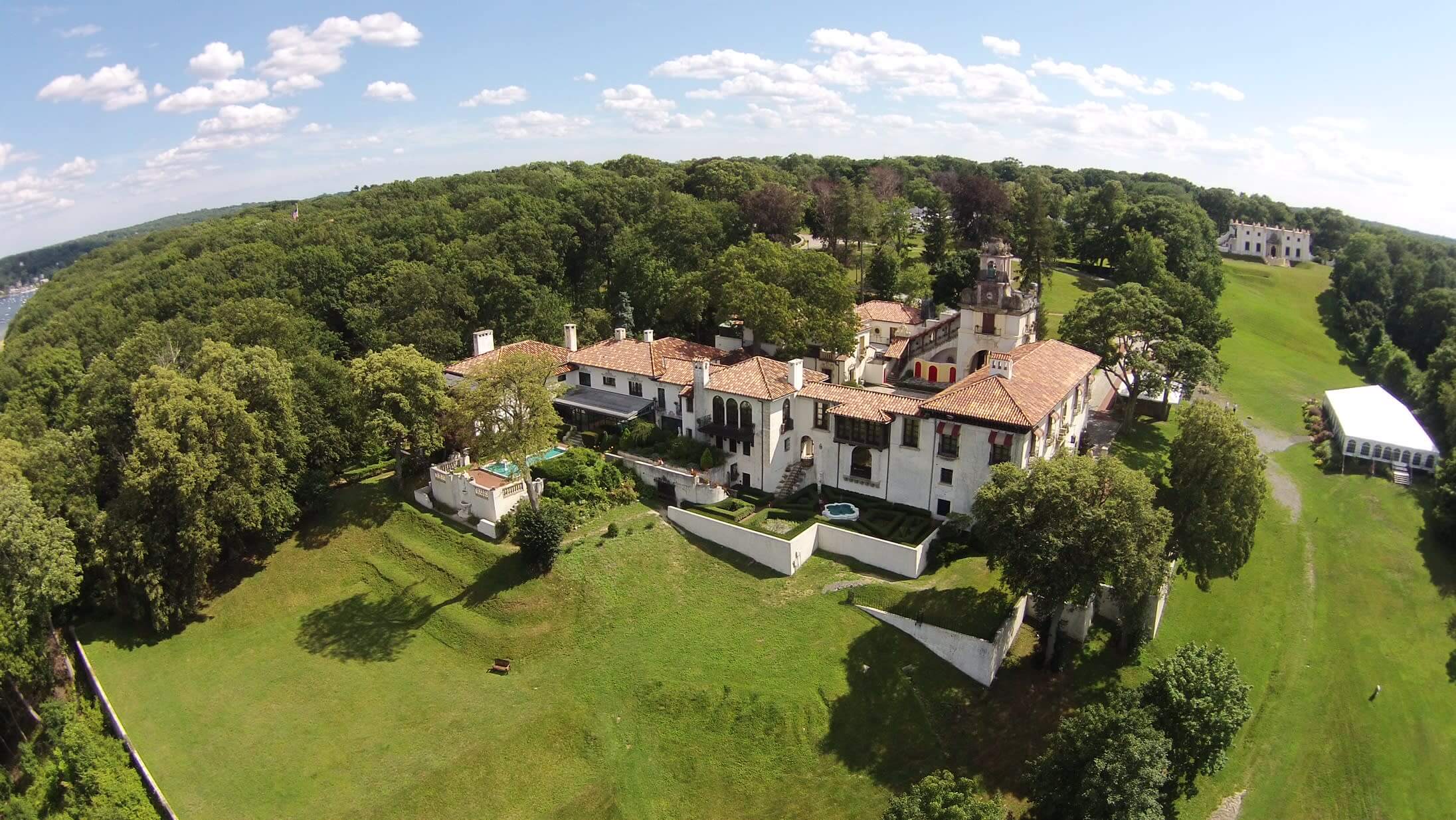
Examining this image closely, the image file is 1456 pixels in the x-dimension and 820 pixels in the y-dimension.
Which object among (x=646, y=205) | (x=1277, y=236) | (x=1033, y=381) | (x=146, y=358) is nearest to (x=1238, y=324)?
(x=1277, y=236)

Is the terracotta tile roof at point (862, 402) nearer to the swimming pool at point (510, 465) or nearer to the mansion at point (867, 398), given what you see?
the mansion at point (867, 398)

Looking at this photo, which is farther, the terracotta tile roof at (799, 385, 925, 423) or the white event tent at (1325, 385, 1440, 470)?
the white event tent at (1325, 385, 1440, 470)

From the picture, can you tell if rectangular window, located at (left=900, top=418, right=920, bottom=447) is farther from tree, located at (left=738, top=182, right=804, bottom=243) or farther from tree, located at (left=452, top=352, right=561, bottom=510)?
tree, located at (left=738, top=182, right=804, bottom=243)

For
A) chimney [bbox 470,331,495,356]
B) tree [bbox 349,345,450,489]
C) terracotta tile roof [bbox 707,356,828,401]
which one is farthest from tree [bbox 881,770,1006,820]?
chimney [bbox 470,331,495,356]

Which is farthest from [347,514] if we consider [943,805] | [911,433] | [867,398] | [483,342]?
[943,805]

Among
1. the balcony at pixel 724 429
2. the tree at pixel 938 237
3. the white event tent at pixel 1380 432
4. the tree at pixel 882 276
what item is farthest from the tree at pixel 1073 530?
the tree at pixel 938 237

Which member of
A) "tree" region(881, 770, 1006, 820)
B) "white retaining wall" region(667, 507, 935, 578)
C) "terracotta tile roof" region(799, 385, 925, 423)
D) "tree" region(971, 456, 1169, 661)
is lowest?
"tree" region(881, 770, 1006, 820)

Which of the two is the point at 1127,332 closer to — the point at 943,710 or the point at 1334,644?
the point at 1334,644

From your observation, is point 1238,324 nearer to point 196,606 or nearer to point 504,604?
point 504,604
